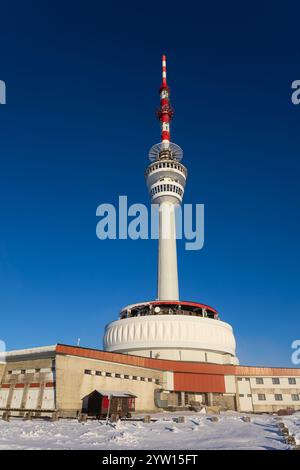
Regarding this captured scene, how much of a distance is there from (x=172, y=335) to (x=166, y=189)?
4598cm

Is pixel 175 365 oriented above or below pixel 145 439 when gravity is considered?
above

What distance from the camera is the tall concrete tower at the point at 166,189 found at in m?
91.5

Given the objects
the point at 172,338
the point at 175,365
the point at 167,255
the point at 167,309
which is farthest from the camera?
the point at 167,255

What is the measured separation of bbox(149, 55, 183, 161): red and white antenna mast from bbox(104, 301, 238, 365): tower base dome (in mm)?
51845

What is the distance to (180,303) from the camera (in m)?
75.6

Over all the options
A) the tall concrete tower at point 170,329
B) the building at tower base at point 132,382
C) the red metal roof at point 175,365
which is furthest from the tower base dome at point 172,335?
the building at tower base at point 132,382

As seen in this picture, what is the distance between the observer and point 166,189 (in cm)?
10200

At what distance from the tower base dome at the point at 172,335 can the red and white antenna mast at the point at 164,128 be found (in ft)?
170

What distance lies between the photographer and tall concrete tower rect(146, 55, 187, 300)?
91500 mm

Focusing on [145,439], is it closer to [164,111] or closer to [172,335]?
[172,335]

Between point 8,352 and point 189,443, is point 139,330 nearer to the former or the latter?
point 8,352

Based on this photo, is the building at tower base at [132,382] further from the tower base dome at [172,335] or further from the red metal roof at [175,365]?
the tower base dome at [172,335]

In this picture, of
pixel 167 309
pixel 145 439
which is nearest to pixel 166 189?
pixel 167 309

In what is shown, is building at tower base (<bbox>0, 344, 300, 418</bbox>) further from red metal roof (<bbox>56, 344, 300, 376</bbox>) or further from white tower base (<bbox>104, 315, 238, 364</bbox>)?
white tower base (<bbox>104, 315, 238, 364</bbox>)
